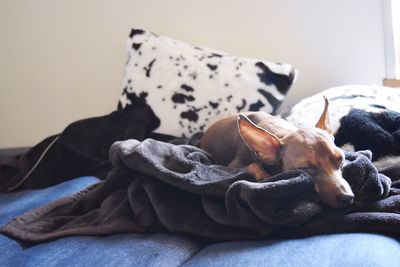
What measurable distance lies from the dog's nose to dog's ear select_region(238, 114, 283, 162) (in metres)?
0.20

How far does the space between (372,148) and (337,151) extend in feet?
0.67

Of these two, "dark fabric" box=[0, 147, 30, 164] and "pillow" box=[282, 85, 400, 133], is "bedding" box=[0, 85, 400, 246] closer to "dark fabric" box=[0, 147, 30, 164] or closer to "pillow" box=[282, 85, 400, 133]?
"pillow" box=[282, 85, 400, 133]

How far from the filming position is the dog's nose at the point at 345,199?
2.52 feet

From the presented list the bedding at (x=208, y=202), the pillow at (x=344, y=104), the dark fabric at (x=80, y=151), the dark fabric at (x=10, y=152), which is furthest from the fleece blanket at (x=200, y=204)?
the dark fabric at (x=10, y=152)

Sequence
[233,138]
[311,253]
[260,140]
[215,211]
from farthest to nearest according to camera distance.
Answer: [233,138]
[260,140]
[215,211]
[311,253]

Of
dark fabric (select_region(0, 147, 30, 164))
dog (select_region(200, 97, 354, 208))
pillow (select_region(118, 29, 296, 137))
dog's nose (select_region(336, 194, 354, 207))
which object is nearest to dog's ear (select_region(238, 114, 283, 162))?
dog (select_region(200, 97, 354, 208))

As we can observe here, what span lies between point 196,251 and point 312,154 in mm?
299

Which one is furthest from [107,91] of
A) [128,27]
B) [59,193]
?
[59,193]

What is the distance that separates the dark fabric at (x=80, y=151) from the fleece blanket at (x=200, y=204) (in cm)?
39

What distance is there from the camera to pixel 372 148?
3.34ft

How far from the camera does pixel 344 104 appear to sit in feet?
3.91

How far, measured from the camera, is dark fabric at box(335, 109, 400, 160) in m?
1.01

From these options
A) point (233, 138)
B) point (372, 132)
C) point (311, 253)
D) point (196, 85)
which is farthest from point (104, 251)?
point (196, 85)

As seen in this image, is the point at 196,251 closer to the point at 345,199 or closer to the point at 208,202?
the point at 208,202
